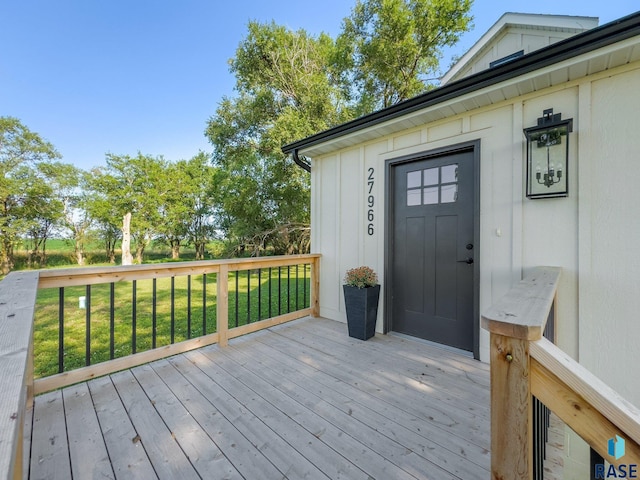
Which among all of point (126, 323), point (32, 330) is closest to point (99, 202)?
point (126, 323)

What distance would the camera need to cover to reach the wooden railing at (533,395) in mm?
599

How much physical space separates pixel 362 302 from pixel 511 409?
2.31 metres

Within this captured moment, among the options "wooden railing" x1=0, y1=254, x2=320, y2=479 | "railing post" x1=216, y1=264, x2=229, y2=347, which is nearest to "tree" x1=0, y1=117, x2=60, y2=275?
"wooden railing" x1=0, y1=254, x2=320, y2=479

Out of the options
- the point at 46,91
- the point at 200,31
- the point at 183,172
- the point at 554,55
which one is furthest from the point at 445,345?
the point at 183,172

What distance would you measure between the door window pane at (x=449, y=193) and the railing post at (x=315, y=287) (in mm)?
1861

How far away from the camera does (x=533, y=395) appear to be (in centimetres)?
69

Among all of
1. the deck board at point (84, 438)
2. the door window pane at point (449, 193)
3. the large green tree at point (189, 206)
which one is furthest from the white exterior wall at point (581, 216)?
the large green tree at point (189, 206)

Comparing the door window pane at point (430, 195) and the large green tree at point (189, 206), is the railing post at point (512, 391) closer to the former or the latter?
the door window pane at point (430, 195)

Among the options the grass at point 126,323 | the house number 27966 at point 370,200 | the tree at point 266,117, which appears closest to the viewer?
the grass at point 126,323

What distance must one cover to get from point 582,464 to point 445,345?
1.26m

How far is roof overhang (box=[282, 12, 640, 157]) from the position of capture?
1.76 m

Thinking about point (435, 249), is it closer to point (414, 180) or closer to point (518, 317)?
point (414, 180)

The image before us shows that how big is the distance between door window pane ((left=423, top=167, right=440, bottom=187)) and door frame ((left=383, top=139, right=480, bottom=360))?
0.45 ft

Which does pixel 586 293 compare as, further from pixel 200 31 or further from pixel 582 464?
pixel 200 31
